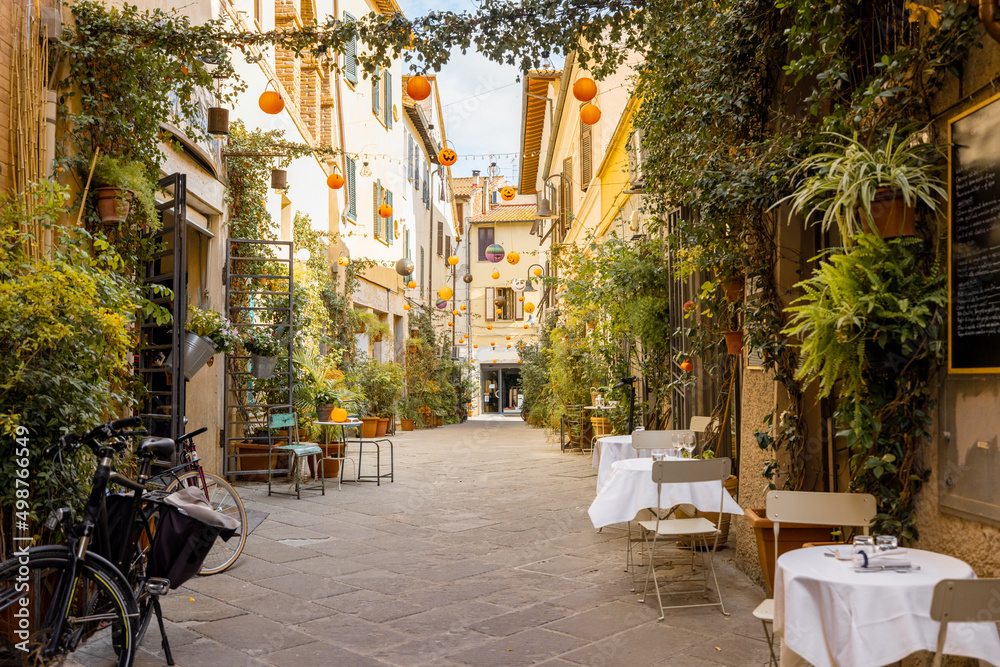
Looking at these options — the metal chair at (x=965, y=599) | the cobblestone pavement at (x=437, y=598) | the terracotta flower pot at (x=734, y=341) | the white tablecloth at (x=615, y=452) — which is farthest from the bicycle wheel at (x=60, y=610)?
the white tablecloth at (x=615, y=452)

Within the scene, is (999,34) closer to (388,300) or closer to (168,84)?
(168,84)

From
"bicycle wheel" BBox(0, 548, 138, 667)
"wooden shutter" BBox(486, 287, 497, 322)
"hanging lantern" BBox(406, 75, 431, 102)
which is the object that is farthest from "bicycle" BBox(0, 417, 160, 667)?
"wooden shutter" BBox(486, 287, 497, 322)

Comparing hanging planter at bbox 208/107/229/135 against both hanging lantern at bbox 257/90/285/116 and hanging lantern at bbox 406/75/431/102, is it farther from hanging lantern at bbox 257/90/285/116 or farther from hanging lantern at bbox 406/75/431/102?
hanging lantern at bbox 406/75/431/102

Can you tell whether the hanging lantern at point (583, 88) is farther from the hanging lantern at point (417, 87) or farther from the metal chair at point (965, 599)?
the metal chair at point (965, 599)

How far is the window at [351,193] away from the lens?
15211mm

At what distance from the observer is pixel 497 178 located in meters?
35.3

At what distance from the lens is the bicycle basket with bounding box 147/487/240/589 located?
3574 mm

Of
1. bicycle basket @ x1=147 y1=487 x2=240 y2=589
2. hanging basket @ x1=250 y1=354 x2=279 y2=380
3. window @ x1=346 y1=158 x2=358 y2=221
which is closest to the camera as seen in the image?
A: bicycle basket @ x1=147 y1=487 x2=240 y2=589

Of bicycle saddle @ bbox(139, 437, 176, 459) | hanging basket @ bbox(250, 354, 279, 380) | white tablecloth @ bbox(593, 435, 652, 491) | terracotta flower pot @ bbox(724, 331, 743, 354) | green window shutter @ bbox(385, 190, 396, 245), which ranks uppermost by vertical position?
green window shutter @ bbox(385, 190, 396, 245)

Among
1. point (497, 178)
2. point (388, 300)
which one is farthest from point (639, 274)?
point (497, 178)

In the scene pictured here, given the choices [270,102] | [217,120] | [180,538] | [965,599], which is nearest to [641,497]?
[180,538]

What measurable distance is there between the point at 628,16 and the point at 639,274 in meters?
4.18

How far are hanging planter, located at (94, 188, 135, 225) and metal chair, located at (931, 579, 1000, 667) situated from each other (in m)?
4.70

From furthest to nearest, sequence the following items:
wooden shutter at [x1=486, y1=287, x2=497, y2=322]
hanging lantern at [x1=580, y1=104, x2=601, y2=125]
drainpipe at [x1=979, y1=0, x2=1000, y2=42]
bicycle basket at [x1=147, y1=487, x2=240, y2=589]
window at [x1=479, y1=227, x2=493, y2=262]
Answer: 1. window at [x1=479, y1=227, x2=493, y2=262]
2. wooden shutter at [x1=486, y1=287, x2=497, y2=322]
3. hanging lantern at [x1=580, y1=104, x2=601, y2=125]
4. bicycle basket at [x1=147, y1=487, x2=240, y2=589]
5. drainpipe at [x1=979, y1=0, x2=1000, y2=42]
